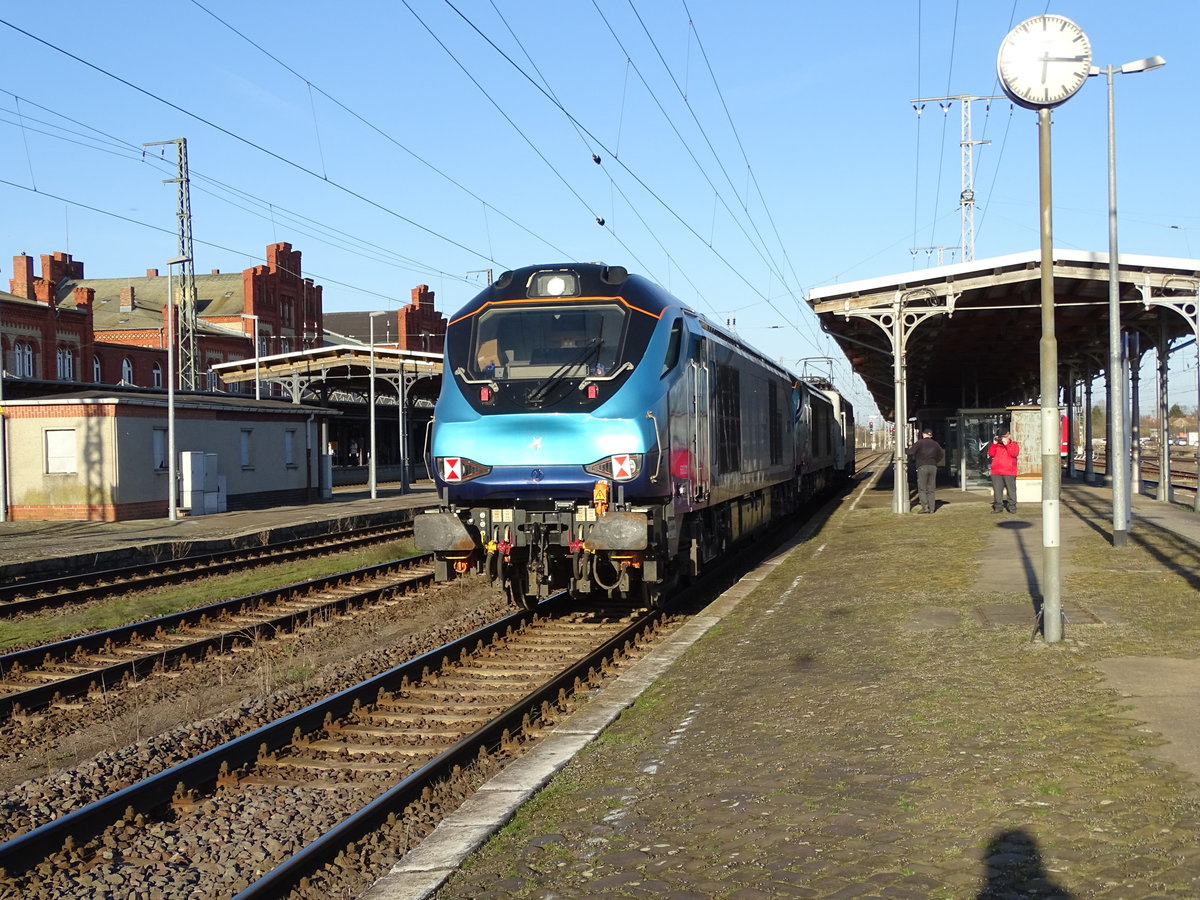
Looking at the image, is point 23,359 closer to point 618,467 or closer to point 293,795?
point 618,467

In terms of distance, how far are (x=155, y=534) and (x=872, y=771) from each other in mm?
19995

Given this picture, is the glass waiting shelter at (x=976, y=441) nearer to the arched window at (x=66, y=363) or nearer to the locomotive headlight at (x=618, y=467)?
the locomotive headlight at (x=618, y=467)

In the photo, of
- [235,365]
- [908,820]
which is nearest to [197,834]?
[908,820]

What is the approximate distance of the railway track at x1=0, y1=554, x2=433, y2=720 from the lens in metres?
9.47

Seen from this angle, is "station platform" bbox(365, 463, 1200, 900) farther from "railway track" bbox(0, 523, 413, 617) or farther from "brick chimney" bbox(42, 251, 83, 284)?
"brick chimney" bbox(42, 251, 83, 284)

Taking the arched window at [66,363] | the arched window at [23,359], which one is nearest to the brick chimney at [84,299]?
the arched window at [66,363]

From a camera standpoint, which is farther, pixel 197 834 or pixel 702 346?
pixel 702 346

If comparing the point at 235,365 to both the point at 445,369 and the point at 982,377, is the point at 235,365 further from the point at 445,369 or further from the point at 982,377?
the point at 445,369

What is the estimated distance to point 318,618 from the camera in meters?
13.2

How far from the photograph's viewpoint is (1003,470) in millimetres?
21531

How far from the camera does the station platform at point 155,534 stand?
741 inches

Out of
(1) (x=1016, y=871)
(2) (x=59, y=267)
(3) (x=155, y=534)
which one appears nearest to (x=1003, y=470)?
(3) (x=155, y=534)

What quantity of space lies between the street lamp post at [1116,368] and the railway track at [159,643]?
31.3 ft

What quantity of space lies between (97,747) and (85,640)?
3514mm
